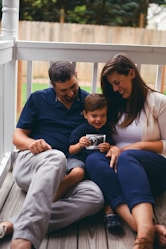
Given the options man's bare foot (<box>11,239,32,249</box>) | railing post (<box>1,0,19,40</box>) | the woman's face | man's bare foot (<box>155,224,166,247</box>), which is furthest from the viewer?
railing post (<box>1,0,19,40</box>)

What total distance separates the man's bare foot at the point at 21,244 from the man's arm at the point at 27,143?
0.53 metres

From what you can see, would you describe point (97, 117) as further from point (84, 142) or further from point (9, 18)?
point (9, 18)

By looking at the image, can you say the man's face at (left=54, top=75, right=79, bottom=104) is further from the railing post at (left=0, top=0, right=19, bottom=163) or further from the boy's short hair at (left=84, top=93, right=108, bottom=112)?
the railing post at (left=0, top=0, right=19, bottom=163)

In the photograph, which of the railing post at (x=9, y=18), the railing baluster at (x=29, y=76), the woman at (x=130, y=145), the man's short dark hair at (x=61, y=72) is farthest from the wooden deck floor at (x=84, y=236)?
the railing post at (x=9, y=18)

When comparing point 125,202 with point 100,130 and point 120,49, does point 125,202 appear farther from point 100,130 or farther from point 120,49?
point 120,49

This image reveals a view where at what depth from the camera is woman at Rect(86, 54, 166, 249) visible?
6.06 ft

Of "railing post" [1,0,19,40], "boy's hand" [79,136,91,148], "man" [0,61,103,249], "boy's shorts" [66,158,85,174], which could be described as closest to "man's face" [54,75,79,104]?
"man" [0,61,103,249]

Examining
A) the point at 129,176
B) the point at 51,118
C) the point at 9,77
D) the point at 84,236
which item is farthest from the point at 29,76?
the point at 84,236

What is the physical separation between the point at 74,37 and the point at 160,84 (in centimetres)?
334

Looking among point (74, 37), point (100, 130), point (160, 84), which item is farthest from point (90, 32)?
point (100, 130)

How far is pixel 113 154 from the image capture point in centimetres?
205

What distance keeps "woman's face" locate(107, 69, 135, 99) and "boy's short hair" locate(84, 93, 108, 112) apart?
9 cm

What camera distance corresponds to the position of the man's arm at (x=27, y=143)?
6.37 feet

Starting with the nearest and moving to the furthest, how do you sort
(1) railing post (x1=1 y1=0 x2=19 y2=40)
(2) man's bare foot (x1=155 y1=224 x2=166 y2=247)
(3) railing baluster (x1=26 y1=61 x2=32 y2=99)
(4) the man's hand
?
(2) man's bare foot (x1=155 y1=224 x2=166 y2=247)
(4) the man's hand
(1) railing post (x1=1 y1=0 x2=19 y2=40)
(3) railing baluster (x1=26 y1=61 x2=32 y2=99)
